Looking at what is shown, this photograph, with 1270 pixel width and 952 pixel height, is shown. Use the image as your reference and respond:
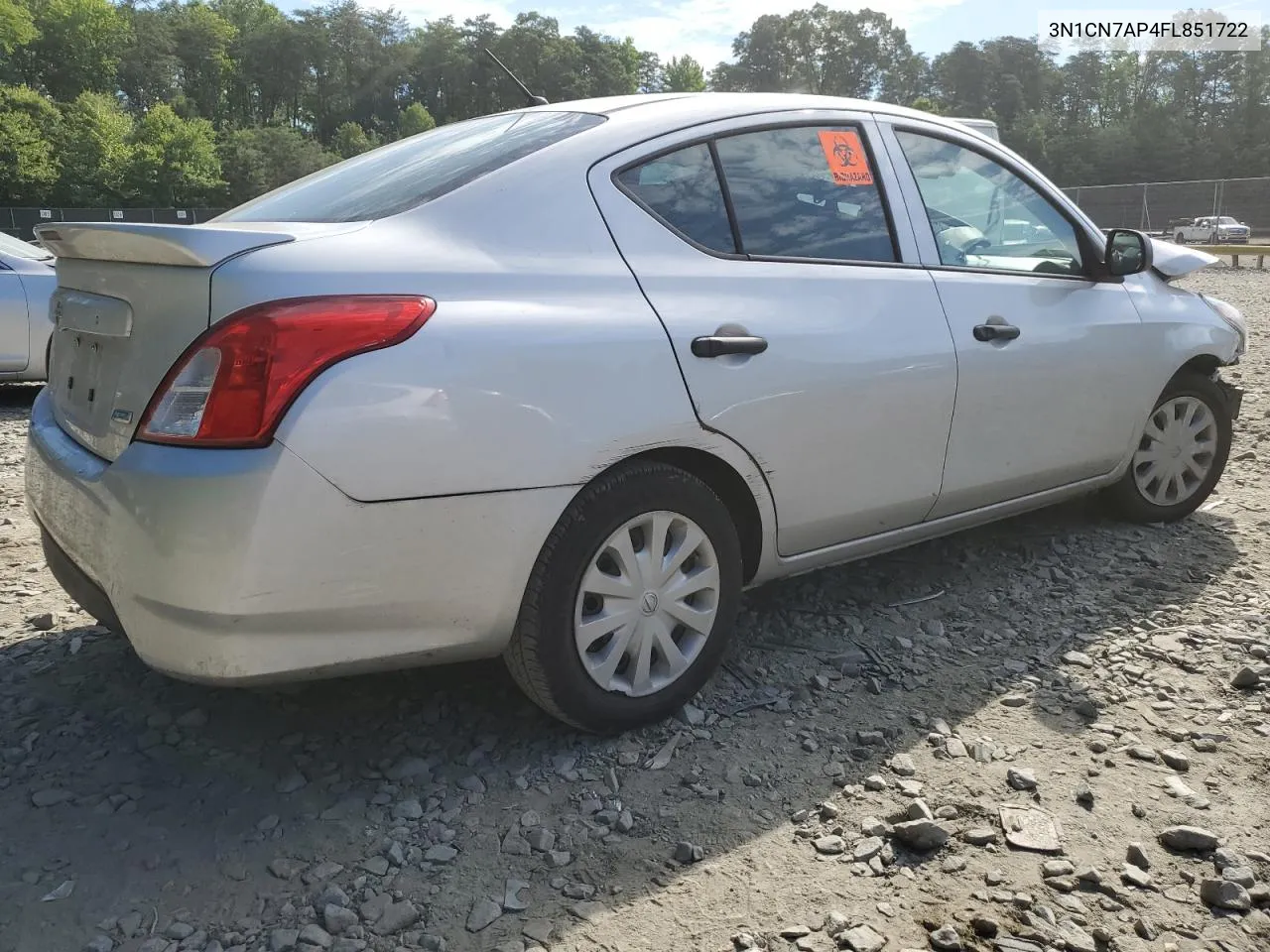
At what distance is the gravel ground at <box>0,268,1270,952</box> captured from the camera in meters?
2.05

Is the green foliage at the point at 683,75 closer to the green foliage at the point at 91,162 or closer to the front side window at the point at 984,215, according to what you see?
the green foliage at the point at 91,162

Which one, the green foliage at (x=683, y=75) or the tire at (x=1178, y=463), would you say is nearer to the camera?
the tire at (x=1178, y=463)

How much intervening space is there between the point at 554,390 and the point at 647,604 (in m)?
0.64

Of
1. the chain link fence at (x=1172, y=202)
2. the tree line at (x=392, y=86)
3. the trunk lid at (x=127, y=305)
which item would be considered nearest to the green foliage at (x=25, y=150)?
the tree line at (x=392, y=86)

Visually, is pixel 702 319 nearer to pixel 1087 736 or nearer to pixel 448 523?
pixel 448 523

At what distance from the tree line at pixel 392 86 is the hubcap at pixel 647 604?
70.7m

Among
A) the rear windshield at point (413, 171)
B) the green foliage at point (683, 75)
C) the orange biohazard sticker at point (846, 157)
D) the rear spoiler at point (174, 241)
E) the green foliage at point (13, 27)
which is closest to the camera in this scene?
the rear spoiler at point (174, 241)

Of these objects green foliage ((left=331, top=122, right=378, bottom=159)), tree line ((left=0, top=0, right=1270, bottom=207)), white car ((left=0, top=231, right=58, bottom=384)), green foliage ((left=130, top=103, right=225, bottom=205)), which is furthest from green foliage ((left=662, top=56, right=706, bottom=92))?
white car ((left=0, top=231, right=58, bottom=384))

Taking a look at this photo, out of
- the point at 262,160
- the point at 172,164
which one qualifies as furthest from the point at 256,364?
the point at 262,160

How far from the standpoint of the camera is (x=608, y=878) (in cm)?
218

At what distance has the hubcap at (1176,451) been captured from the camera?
13.7ft

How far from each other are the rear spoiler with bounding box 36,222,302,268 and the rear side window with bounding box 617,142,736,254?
805 millimetres

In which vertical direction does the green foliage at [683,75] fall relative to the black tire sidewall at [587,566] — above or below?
above

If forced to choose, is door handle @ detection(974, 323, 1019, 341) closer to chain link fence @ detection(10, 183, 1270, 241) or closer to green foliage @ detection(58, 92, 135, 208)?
chain link fence @ detection(10, 183, 1270, 241)
